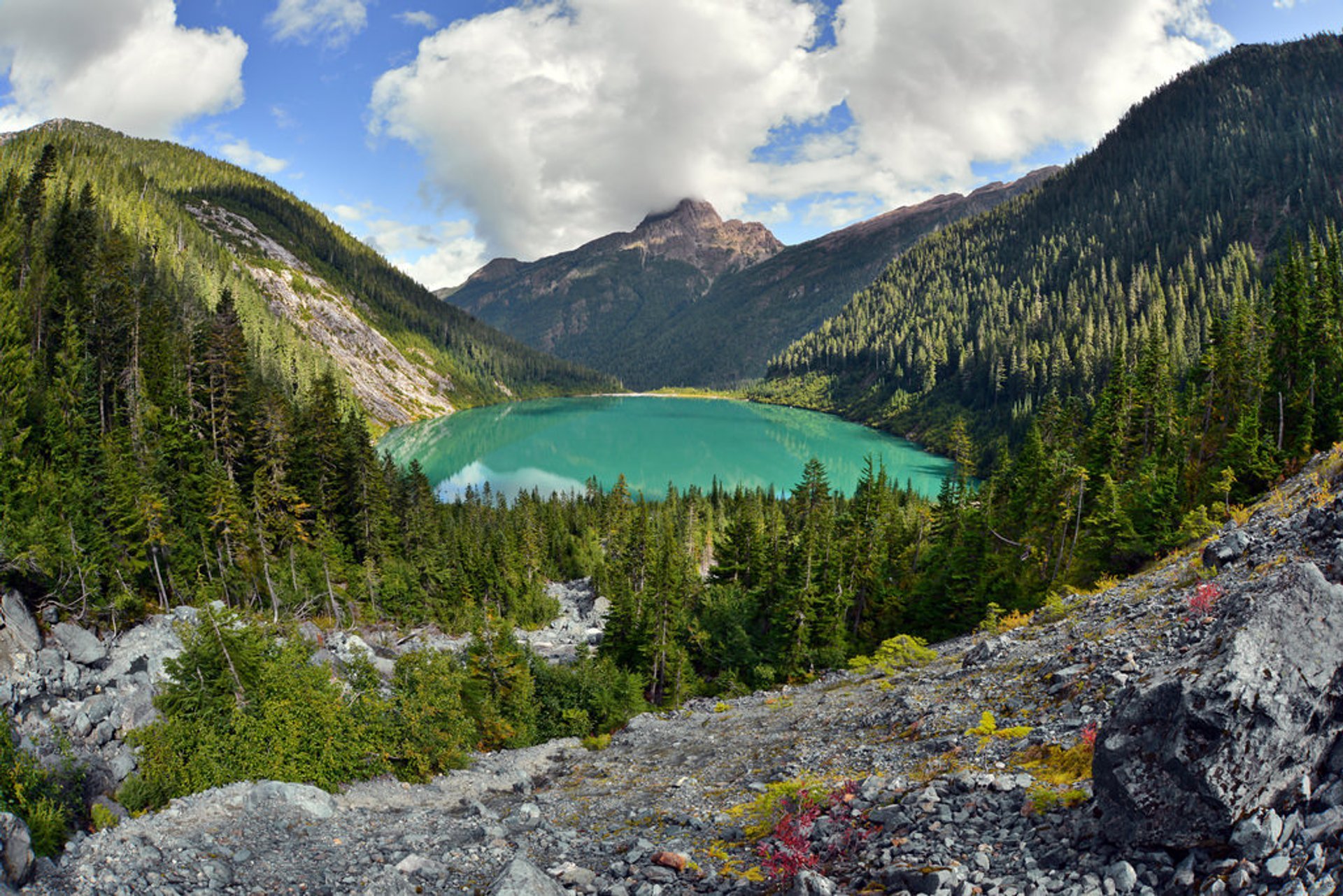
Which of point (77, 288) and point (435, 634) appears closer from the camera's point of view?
point (77, 288)

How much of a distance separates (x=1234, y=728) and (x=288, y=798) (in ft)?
68.2

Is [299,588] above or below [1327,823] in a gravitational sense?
below

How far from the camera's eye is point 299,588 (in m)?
48.5

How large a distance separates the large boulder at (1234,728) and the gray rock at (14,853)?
2094 centimetres

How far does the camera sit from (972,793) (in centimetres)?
1038

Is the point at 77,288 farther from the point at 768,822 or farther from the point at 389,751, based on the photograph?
the point at 768,822

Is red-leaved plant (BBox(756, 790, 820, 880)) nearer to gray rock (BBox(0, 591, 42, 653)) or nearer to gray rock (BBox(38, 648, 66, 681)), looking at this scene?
gray rock (BBox(38, 648, 66, 681))

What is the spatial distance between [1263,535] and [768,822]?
17.7 meters

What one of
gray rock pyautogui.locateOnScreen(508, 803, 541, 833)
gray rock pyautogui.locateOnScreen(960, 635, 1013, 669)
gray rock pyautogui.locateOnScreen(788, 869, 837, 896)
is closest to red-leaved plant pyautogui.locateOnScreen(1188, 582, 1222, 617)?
gray rock pyautogui.locateOnScreen(960, 635, 1013, 669)

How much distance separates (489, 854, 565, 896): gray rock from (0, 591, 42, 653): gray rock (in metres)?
33.1

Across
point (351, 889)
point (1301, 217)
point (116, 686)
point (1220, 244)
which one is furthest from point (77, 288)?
point (1301, 217)

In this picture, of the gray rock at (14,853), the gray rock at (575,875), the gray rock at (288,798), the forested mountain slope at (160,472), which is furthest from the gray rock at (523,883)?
the forested mountain slope at (160,472)

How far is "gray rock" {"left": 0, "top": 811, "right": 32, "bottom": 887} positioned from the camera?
45.3 feet

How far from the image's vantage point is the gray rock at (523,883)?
10.5 metres
